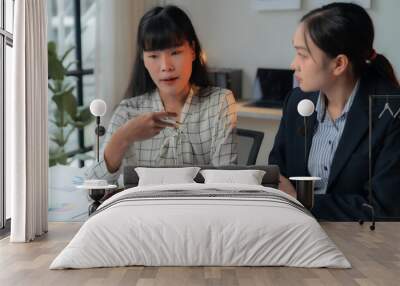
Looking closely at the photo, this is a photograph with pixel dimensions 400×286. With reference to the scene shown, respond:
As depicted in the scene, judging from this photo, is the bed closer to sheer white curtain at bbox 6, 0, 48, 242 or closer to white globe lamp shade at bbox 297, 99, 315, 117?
sheer white curtain at bbox 6, 0, 48, 242

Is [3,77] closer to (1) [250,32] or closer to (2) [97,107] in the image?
(2) [97,107]

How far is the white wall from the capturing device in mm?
6645

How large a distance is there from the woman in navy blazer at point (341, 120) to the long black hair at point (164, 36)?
0.87 m

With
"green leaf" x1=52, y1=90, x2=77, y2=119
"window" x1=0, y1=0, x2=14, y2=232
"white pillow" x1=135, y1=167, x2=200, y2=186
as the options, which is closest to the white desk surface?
"white pillow" x1=135, y1=167, x2=200, y2=186

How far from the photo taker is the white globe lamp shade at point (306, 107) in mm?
6758

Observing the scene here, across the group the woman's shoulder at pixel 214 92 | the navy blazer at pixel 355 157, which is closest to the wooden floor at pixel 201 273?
the navy blazer at pixel 355 157

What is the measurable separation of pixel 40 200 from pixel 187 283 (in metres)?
2.15

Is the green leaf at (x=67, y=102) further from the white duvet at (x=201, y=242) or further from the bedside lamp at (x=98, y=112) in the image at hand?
the white duvet at (x=201, y=242)

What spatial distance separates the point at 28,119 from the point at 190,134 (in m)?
1.50

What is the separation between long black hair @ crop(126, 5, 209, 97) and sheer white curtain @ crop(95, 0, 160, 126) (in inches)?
2.5

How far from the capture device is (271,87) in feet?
22.3

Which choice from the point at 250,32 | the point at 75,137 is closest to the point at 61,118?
the point at 75,137

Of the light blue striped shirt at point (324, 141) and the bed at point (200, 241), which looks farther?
the light blue striped shirt at point (324, 141)

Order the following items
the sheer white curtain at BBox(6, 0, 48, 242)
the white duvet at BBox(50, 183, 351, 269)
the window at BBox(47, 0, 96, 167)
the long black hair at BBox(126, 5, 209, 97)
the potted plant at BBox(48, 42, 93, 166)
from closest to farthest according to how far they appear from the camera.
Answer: the white duvet at BBox(50, 183, 351, 269) → the sheer white curtain at BBox(6, 0, 48, 242) → the long black hair at BBox(126, 5, 209, 97) → the window at BBox(47, 0, 96, 167) → the potted plant at BBox(48, 42, 93, 166)
